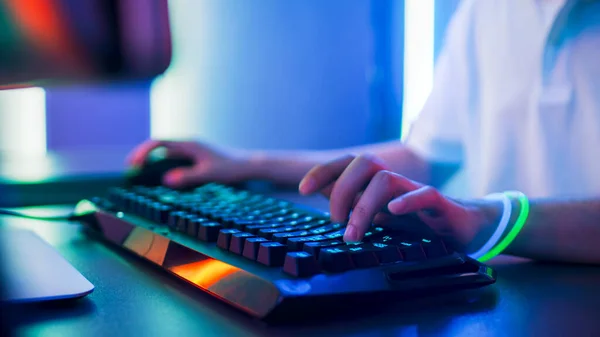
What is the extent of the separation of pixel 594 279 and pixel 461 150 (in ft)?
2.45

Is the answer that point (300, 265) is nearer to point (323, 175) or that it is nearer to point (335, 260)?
point (335, 260)

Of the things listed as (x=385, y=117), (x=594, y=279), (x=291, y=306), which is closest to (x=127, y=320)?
(x=291, y=306)

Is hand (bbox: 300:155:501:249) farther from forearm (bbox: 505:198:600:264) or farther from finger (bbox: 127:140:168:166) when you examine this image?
finger (bbox: 127:140:168:166)

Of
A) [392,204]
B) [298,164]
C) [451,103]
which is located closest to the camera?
[392,204]

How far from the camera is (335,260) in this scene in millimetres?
434

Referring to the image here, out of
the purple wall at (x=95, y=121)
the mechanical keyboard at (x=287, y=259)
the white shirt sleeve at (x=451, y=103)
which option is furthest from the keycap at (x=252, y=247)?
the purple wall at (x=95, y=121)

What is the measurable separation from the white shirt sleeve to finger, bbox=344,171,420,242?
67 centimetres

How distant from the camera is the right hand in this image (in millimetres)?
1004

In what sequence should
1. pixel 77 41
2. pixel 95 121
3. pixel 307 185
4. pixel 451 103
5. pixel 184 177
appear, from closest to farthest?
1. pixel 77 41
2. pixel 307 185
3. pixel 184 177
4. pixel 451 103
5. pixel 95 121

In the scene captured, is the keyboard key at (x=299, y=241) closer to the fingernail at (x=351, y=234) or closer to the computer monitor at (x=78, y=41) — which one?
the fingernail at (x=351, y=234)

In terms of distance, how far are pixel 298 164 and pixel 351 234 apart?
0.61 m

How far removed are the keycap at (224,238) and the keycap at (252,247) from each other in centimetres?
3

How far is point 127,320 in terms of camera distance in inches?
16.0

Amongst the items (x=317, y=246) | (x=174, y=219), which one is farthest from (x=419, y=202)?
(x=174, y=219)
